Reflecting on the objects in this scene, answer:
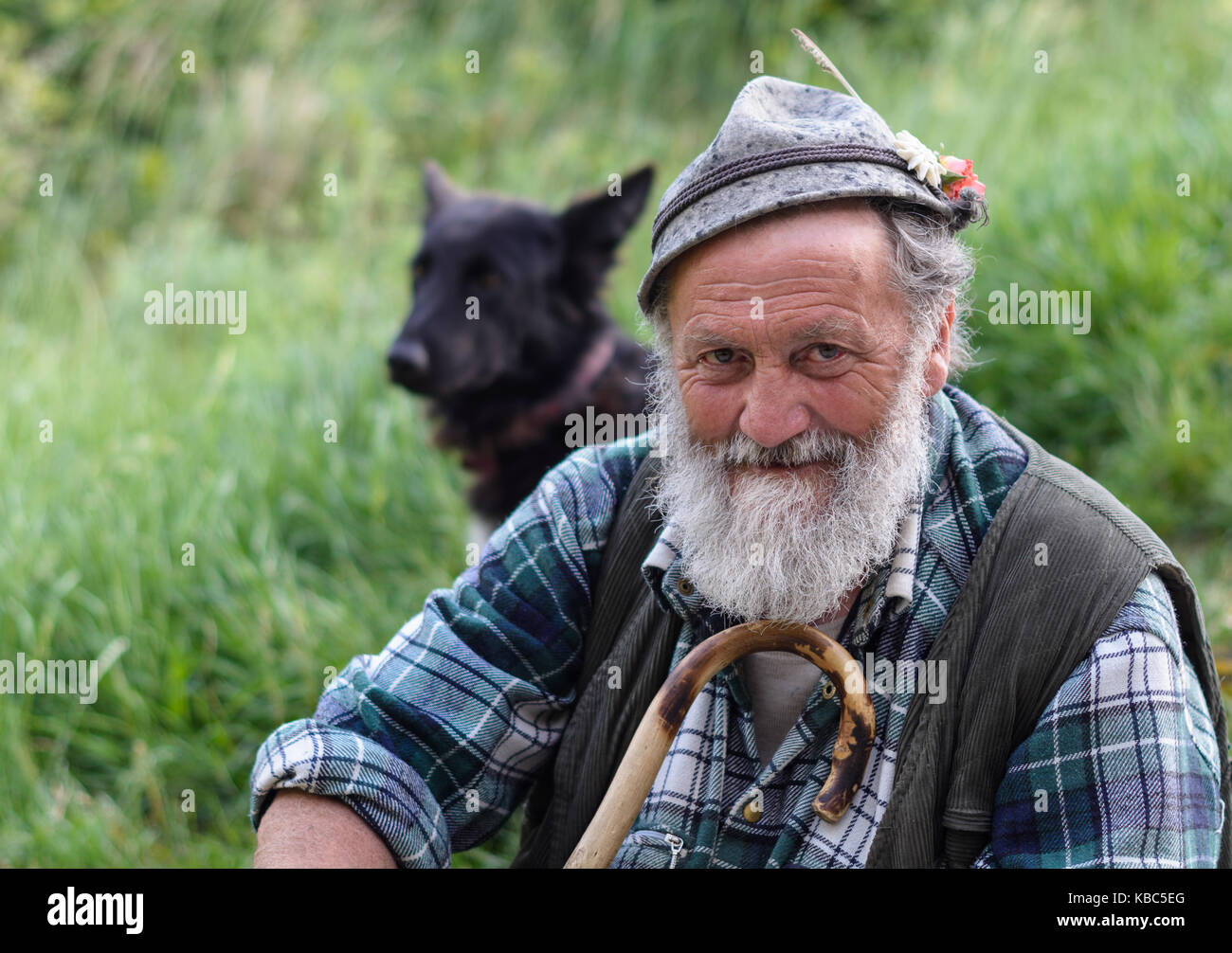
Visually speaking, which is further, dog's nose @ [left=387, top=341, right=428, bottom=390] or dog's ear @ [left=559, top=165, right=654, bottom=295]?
dog's ear @ [left=559, top=165, right=654, bottom=295]

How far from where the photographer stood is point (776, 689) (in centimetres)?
214

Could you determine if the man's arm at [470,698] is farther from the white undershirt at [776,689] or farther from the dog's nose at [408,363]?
the dog's nose at [408,363]

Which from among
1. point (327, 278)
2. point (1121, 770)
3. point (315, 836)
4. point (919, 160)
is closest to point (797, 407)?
point (919, 160)

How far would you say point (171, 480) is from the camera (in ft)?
15.7

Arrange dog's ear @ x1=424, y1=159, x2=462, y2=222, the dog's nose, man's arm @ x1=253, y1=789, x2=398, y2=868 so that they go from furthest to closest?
dog's ear @ x1=424, y1=159, x2=462, y2=222
the dog's nose
man's arm @ x1=253, y1=789, x2=398, y2=868

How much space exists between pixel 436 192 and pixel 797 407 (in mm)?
3491

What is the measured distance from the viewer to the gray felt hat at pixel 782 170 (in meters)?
1.93

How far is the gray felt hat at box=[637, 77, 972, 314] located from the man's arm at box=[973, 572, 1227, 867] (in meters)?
0.77

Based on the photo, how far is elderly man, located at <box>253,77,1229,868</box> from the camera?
1.84 metres

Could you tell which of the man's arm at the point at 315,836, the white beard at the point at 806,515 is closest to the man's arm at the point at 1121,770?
the white beard at the point at 806,515
